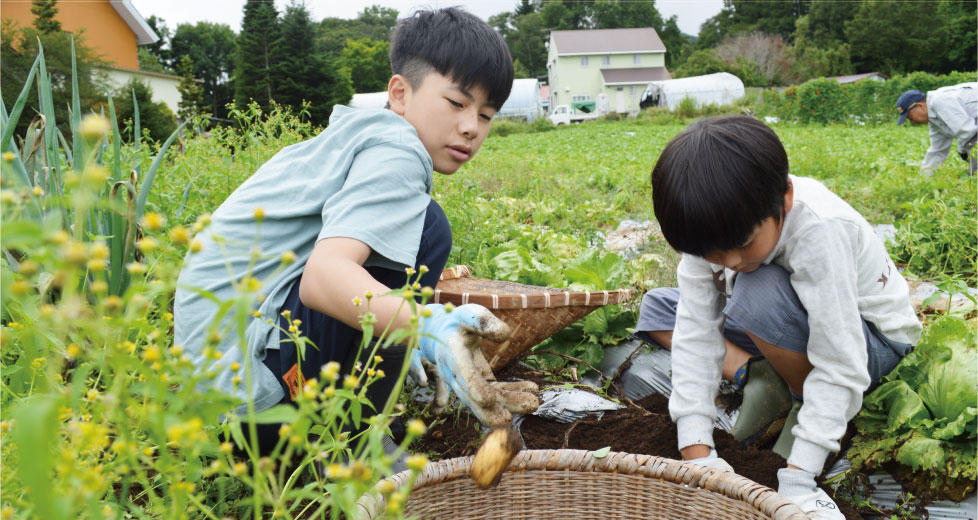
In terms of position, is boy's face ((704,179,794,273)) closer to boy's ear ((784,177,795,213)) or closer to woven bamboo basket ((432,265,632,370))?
boy's ear ((784,177,795,213))

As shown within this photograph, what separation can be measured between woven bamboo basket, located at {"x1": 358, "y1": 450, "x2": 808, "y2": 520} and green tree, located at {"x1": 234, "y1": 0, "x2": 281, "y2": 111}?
46.8 ft

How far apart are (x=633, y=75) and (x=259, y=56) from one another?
35.8 meters

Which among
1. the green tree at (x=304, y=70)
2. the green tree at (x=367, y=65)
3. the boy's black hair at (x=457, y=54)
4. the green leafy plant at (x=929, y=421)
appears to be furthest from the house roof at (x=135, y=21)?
the green tree at (x=367, y=65)

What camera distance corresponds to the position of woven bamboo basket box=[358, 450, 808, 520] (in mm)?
1319

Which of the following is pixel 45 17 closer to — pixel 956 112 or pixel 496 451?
pixel 956 112

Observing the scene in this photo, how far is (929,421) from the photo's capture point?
1584 millimetres

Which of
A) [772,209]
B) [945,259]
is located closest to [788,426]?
[772,209]

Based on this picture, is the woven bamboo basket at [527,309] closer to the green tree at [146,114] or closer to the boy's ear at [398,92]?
the boy's ear at [398,92]

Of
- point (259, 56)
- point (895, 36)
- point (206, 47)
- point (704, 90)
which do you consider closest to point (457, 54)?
point (259, 56)

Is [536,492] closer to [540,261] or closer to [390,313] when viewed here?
[390,313]

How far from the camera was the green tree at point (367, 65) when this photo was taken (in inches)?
1478

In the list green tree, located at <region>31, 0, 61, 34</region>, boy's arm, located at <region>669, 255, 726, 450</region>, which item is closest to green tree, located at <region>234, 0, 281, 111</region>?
green tree, located at <region>31, 0, 61, 34</region>

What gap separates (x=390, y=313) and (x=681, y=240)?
0.71 meters

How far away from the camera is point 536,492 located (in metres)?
1.42
